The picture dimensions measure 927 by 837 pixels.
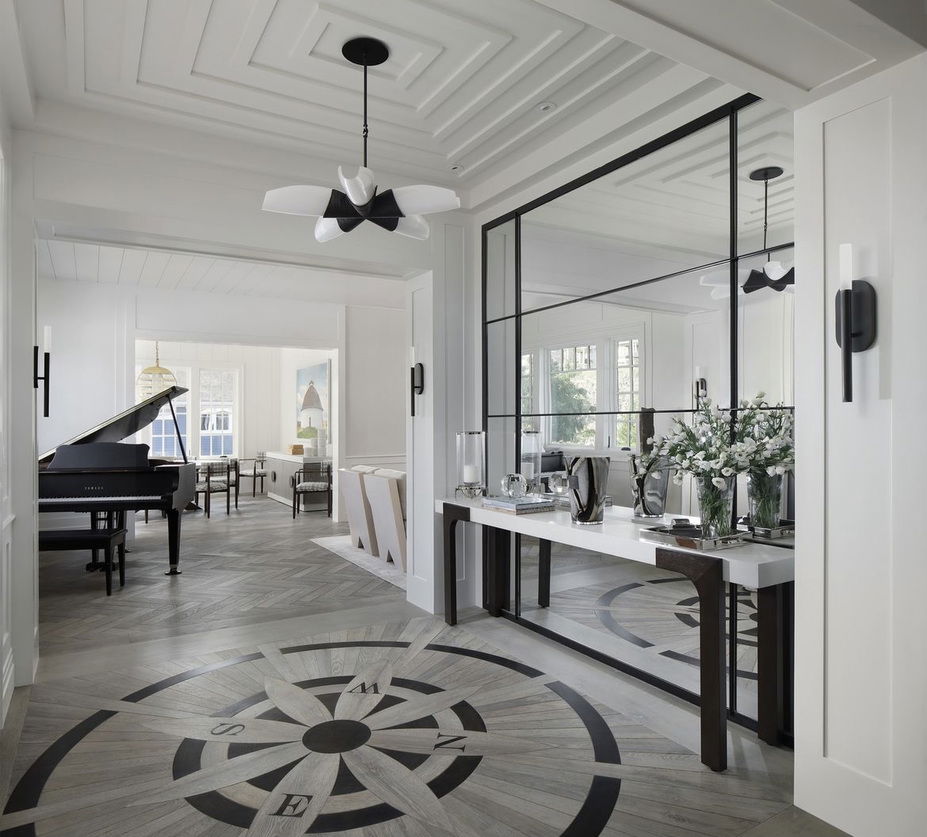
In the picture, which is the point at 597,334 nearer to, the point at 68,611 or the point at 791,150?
the point at 791,150

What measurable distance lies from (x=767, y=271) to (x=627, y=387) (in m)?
0.88

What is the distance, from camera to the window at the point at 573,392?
3525 millimetres

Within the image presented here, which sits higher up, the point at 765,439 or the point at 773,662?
the point at 765,439

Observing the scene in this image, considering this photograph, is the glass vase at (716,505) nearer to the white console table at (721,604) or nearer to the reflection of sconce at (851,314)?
the white console table at (721,604)

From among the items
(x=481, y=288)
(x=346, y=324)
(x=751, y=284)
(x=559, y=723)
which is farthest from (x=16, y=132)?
(x=346, y=324)

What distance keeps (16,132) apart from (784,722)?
14.2 ft

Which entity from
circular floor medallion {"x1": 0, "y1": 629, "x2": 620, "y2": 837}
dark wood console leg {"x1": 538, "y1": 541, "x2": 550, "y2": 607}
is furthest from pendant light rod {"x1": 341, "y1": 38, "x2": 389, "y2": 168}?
circular floor medallion {"x1": 0, "y1": 629, "x2": 620, "y2": 837}

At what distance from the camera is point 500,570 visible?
4.27m

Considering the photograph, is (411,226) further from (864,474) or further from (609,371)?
(864,474)

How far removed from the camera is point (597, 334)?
3.51 m

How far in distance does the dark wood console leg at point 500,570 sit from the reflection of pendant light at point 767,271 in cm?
225

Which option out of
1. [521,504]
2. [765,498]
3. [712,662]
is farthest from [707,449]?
[521,504]

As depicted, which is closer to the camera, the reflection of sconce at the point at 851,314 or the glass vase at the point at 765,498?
the reflection of sconce at the point at 851,314

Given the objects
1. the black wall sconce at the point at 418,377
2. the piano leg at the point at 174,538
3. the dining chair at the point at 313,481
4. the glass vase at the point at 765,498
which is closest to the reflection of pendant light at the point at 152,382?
the dining chair at the point at 313,481
